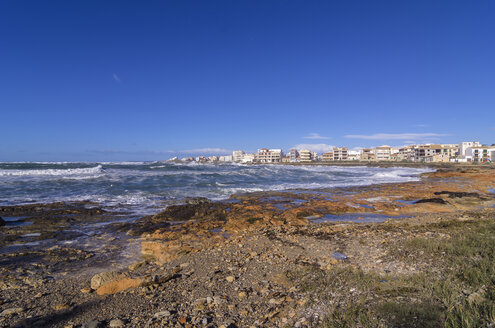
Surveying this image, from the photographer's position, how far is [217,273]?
16.2 ft

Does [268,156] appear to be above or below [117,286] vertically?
above

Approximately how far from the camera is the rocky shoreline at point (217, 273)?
11.2 ft

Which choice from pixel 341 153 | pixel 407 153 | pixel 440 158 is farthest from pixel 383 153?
pixel 440 158

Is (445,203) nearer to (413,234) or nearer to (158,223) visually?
(413,234)

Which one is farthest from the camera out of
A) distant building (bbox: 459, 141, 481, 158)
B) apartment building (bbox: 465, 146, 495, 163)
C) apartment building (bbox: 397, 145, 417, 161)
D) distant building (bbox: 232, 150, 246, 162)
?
distant building (bbox: 232, 150, 246, 162)

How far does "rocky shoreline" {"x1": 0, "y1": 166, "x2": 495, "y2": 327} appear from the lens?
3424 mm

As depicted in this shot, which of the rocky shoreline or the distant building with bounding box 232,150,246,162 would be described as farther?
the distant building with bounding box 232,150,246,162

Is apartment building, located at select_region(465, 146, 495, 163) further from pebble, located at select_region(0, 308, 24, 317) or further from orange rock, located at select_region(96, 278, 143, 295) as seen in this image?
pebble, located at select_region(0, 308, 24, 317)

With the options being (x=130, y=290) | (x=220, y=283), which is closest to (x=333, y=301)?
(x=220, y=283)

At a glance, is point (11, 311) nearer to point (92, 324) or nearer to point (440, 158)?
point (92, 324)

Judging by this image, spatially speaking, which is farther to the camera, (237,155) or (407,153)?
(237,155)

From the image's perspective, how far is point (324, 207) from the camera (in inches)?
490

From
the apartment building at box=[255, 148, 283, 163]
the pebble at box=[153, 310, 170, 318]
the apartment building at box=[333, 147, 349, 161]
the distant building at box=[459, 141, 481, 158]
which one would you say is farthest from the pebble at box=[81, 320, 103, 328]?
the apartment building at box=[255, 148, 283, 163]

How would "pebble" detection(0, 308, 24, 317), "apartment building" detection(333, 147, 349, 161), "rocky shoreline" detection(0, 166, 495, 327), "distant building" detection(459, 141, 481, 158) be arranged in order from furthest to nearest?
"apartment building" detection(333, 147, 349, 161)
"distant building" detection(459, 141, 481, 158)
"pebble" detection(0, 308, 24, 317)
"rocky shoreline" detection(0, 166, 495, 327)
